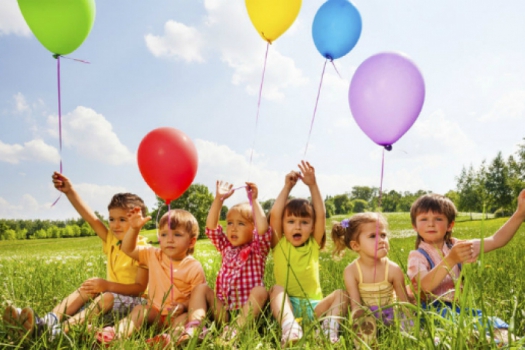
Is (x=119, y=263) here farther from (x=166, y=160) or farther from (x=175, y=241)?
(x=166, y=160)

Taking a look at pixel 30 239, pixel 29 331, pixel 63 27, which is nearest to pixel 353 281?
pixel 29 331

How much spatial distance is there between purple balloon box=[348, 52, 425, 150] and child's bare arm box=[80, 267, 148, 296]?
208cm

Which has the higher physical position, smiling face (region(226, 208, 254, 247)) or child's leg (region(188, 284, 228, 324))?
smiling face (region(226, 208, 254, 247))

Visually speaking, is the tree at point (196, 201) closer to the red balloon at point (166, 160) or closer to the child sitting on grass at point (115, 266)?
the child sitting on grass at point (115, 266)

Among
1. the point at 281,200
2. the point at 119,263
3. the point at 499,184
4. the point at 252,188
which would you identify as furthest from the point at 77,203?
the point at 499,184

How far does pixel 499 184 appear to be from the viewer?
43.2 metres

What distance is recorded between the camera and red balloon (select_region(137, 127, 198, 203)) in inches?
122

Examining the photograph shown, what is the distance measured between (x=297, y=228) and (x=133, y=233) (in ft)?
3.95

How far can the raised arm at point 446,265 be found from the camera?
7.90ft

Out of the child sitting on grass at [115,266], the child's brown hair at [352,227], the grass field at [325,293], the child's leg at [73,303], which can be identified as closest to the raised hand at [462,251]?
the grass field at [325,293]

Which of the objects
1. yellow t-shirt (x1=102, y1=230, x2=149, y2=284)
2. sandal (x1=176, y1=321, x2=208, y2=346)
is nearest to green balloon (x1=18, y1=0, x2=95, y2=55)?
yellow t-shirt (x1=102, y1=230, x2=149, y2=284)

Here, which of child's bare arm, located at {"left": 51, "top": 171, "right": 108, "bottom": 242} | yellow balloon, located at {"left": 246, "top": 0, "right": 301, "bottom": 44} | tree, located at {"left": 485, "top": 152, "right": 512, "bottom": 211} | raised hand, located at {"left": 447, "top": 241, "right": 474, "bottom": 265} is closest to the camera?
raised hand, located at {"left": 447, "top": 241, "right": 474, "bottom": 265}

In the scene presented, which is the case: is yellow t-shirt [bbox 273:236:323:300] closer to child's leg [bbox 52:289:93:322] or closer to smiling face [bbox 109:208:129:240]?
smiling face [bbox 109:208:129:240]

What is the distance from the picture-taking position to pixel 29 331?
2.11 m
